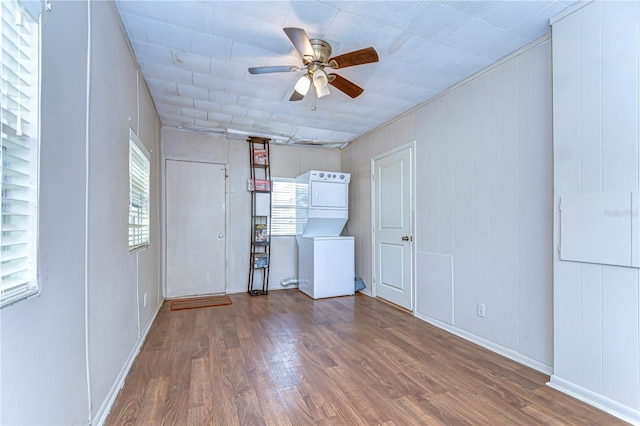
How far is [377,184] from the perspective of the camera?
445 cm

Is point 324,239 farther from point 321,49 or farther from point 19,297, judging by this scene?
point 19,297

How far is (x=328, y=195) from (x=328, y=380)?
2.96 m

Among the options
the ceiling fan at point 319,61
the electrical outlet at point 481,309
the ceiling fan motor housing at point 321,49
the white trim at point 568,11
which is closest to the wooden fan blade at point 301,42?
the ceiling fan at point 319,61

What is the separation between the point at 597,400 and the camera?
5.98 ft

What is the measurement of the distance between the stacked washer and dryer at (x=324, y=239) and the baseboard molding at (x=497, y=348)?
1.54m

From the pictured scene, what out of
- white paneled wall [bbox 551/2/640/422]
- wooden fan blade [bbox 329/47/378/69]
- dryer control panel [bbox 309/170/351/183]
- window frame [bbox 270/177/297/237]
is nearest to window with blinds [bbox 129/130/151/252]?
wooden fan blade [bbox 329/47/378/69]

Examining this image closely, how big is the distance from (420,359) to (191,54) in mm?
3188

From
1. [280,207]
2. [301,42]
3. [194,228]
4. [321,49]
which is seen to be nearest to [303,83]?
[321,49]

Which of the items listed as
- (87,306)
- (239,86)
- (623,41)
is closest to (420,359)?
(87,306)

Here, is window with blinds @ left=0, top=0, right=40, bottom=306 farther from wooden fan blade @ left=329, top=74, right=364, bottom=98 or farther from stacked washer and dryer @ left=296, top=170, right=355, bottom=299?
stacked washer and dryer @ left=296, top=170, right=355, bottom=299

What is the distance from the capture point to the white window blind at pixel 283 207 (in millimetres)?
5078

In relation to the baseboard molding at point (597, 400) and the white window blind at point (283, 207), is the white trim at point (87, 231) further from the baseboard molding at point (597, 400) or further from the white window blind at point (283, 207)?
the white window blind at point (283, 207)

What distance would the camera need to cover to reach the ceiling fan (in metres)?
1.99

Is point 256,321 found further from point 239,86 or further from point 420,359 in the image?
point 239,86
